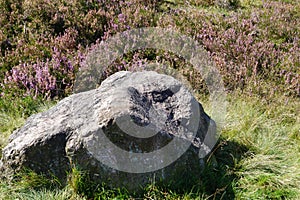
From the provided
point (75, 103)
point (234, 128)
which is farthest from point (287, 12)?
point (75, 103)

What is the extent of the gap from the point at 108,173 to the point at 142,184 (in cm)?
42

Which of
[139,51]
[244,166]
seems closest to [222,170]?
[244,166]

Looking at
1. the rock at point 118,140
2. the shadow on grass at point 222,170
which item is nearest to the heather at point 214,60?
the shadow on grass at point 222,170

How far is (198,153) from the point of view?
4.32m

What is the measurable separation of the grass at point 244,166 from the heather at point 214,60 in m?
0.02

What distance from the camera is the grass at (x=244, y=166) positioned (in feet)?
13.6

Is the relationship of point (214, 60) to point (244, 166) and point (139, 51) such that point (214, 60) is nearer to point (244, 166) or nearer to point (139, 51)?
point (139, 51)

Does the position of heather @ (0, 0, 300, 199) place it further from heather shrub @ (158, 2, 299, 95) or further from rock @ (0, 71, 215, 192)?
rock @ (0, 71, 215, 192)

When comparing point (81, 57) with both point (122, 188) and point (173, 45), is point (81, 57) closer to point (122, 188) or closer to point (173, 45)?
point (173, 45)

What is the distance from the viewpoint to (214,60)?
7.12 meters

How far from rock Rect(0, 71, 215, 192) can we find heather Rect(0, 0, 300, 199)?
23 centimetres

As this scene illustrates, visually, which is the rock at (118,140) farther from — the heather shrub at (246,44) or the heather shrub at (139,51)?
the heather shrub at (246,44)

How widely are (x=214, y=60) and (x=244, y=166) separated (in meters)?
2.92

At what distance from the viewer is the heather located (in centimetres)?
466
